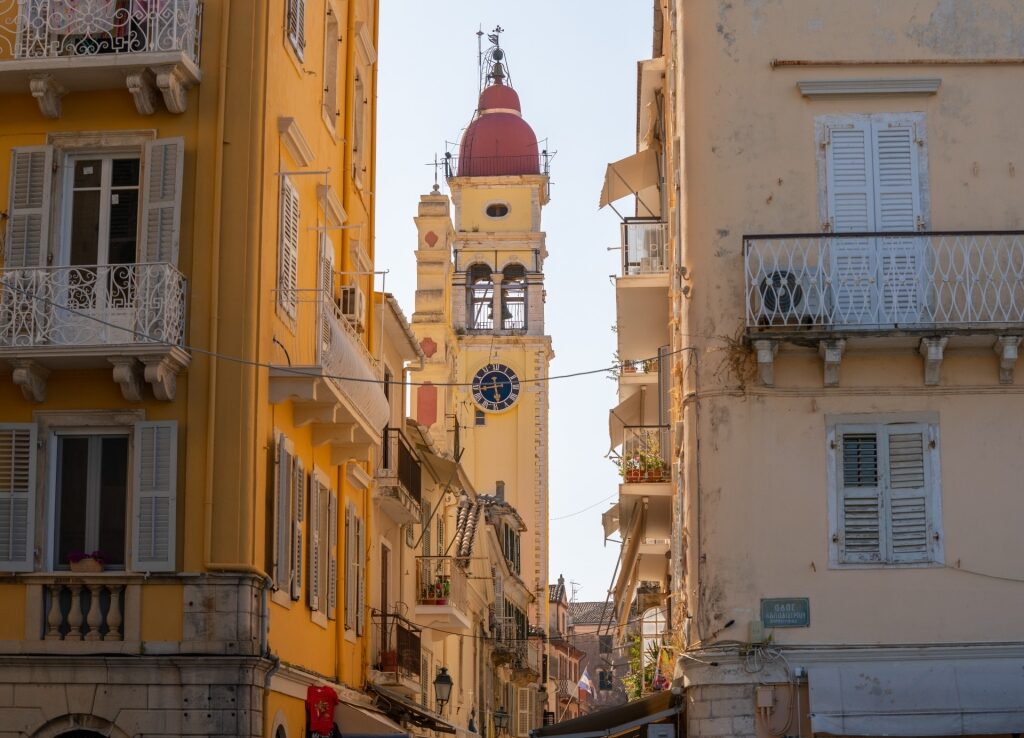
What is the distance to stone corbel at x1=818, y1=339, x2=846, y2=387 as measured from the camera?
1947cm

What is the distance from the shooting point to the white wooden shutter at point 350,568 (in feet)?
84.2

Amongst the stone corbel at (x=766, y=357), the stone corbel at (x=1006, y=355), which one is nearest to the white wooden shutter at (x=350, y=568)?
the stone corbel at (x=766, y=357)

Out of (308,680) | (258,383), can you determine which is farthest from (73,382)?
(308,680)

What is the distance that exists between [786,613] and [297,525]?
6.46 meters

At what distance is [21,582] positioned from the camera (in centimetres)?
1972

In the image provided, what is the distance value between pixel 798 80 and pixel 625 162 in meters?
7.76

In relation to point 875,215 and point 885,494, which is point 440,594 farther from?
point 875,215

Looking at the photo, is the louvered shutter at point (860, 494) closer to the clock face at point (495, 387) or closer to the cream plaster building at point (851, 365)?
the cream plaster building at point (851, 365)

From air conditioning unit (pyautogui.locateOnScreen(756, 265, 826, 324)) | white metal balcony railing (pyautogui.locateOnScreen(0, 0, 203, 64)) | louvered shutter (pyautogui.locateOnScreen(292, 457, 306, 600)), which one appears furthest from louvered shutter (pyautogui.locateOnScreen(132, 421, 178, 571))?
air conditioning unit (pyautogui.locateOnScreen(756, 265, 826, 324))

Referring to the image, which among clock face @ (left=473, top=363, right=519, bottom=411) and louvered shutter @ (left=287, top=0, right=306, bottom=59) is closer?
louvered shutter @ (left=287, top=0, right=306, bottom=59)

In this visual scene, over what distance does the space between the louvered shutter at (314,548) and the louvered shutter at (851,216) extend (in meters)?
7.59

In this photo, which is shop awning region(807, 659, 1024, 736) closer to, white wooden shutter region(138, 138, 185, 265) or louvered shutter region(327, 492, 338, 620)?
louvered shutter region(327, 492, 338, 620)

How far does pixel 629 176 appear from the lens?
28484 mm

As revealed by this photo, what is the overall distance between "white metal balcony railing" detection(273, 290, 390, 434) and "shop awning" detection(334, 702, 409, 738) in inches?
157
